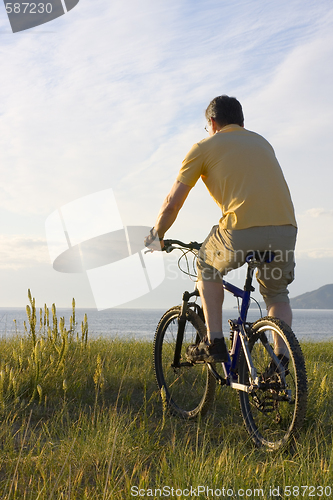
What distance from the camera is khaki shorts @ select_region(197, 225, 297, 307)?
313 cm

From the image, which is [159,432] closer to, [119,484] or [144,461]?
[144,461]

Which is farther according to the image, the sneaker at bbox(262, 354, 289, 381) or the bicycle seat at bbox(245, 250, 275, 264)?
the bicycle seat at bbox(245, 250, 275, 264)

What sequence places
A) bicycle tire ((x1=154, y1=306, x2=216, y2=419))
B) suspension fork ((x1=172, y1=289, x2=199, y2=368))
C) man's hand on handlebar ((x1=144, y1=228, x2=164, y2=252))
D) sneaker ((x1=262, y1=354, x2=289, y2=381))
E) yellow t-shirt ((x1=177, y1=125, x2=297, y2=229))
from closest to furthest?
sneaker ((x1=262, y1=354, x2=289, y2=381)) → yellow t-shirt ((x1=177, y1=125, x2=297, y2=229)) → man's hand on handlebar ((x1=144, y1=228, x2=164, y2=252)) → bicycle tire ((x1=154, y1=306, x2=216, y2=419)) → suspension fork ((x1=172, y1=289, x2=199, y2=368))

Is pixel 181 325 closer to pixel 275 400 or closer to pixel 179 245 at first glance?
pixel 179 245

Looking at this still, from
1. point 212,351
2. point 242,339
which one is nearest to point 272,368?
point 242,339

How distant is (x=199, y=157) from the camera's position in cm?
330

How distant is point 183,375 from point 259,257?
1974 millimetres

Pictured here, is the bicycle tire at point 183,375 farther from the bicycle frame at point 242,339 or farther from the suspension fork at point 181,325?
the bicycle frame at point 242,339

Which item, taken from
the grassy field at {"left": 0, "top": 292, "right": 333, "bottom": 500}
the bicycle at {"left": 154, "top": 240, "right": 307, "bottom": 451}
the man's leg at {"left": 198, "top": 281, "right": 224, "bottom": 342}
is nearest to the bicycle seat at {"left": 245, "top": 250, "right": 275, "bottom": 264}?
the bicycle at {"left": 154, "top": 240, "right": 307, "bottom": 451}

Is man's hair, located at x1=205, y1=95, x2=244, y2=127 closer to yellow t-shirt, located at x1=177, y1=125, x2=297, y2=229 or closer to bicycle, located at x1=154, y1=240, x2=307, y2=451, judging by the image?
yellow t-shirt, located at x1=177, y1=125, x2=297, y2=229

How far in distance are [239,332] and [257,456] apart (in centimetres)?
88

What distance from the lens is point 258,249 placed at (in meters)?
3.15

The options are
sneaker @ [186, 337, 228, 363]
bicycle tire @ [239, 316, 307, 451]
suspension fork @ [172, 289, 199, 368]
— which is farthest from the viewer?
suspension fork @ [172, 289, 199, 368]

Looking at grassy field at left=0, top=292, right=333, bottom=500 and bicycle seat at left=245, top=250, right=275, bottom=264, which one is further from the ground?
bicycle seat at left=245, top=250, right=275, bottom=264
